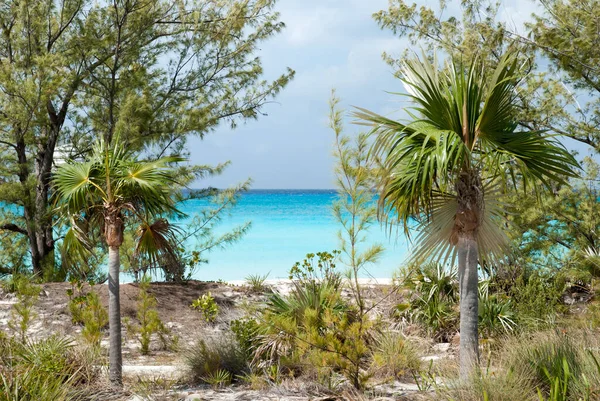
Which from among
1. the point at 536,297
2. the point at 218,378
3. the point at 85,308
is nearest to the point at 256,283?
the point at 85,308

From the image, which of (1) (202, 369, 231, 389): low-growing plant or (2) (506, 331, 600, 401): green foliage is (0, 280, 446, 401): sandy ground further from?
(2) (506, 331, 600, 401): green foliage

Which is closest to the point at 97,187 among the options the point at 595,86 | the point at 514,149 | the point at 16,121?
the point at 514,149

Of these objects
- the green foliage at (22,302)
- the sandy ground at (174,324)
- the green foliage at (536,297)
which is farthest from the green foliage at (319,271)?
the green foliage at (22,302)

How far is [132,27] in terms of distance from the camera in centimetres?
1383

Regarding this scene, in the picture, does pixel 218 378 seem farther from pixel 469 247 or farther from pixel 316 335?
pixel 469 247

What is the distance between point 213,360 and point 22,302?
4.06m

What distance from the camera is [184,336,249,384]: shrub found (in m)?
7.64

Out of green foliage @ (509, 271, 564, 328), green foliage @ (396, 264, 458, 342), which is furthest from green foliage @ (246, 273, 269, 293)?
green foliage @ (509, 271, 564, 328)

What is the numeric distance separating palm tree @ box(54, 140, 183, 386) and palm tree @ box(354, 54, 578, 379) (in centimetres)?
258

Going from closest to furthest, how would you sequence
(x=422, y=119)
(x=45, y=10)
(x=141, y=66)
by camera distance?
(x=422, y=119), (x=45, y=10), (x=141, y=66)

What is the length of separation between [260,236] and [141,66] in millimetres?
24204

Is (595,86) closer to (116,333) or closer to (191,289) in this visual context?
(191,289)

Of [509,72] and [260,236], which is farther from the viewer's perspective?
[260,236]

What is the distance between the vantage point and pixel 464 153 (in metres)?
5.95
